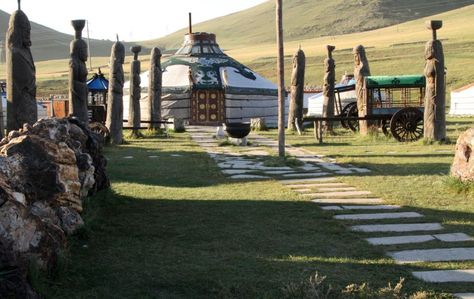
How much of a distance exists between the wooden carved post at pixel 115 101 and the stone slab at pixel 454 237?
12.5 m

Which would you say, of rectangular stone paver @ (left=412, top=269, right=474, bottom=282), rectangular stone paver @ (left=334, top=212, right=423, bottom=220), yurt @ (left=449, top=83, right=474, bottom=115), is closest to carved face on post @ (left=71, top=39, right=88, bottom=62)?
rectangular stone paver @ (left=334, top=212, right=423, bottom=220)

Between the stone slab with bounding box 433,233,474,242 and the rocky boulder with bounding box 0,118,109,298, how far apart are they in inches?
128

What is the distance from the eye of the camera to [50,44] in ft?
465

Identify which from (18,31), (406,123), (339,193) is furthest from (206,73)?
(339,193)

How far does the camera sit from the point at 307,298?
159 inches

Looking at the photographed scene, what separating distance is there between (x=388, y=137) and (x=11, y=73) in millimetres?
11059

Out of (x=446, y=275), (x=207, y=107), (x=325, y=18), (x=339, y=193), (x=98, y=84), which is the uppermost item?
(x=325, y=18)

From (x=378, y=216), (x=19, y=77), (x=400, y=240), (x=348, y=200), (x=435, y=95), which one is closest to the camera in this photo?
(x=400, y=240)

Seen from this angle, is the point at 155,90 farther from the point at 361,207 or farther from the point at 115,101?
the point at 361,207

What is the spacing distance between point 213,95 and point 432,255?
22.2m

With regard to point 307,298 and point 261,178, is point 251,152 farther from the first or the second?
point 307,298

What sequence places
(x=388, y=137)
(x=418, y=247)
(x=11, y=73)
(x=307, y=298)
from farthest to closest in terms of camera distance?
1. (x=388, y=137)
2. (x=11, y=73)
3. (x=418, y=247)
4. (x=307, y=298)

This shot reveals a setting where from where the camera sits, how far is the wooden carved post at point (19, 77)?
9.66m

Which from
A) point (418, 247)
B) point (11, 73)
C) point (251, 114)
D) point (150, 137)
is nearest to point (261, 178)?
point (11, 73)
